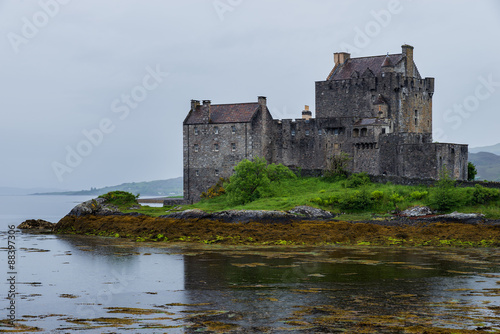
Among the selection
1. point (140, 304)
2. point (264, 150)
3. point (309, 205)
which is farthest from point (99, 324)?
point (264, 150)

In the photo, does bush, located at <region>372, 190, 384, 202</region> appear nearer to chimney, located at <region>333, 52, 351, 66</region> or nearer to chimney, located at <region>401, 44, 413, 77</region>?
chimney, located at <region>401, 44, 413, 77</region>

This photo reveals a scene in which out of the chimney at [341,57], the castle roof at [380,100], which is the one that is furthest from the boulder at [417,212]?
the chimney at [341,57]

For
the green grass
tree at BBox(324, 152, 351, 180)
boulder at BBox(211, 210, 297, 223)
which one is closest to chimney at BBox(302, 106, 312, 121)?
tree at BBox(324, 152, 351, 180)

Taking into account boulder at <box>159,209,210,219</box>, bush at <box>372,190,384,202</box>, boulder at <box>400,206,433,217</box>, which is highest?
bush at <box>372,190,384,202</box>

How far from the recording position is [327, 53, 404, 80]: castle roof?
213 feet

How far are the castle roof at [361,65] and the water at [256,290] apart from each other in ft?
101

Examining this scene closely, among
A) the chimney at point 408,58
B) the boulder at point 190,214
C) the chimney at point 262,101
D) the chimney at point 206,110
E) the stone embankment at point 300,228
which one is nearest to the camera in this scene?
the stone embankment at point 300,228

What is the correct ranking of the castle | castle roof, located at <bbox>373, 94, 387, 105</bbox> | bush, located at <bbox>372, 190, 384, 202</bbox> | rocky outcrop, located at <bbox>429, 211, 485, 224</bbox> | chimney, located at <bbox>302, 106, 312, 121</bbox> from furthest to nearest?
chimney, located at <bbox>302, 106, 312, 121</bbox>
castle roof, located at <bbox>373, 94, 387, 105</bbox>
the castle
bush, located at <bbox>372, 190, 384, 202</bbox>
rocky outcrop, located at <bbox>429, 211, 485, 224</bbox>

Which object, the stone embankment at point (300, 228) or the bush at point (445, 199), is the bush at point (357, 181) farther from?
the bush at point (445, 199)

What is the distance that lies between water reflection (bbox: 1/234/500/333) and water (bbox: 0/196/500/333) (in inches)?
1.5

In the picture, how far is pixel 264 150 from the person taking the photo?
6525 cm

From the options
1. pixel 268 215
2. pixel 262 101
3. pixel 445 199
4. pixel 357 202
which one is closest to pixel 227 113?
pixel 262 101

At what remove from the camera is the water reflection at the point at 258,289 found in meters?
19.4

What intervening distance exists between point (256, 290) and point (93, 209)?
1471 inches
